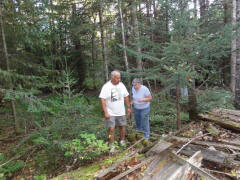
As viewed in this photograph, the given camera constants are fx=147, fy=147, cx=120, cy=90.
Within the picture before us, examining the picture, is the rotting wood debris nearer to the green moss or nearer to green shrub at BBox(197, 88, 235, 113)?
the green moss

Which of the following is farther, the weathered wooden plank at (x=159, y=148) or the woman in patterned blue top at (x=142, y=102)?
the woman in patterned blue top at (x=142, y=102)

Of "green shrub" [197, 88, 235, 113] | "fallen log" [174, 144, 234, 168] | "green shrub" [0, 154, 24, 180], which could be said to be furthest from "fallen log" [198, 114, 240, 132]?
"green shrub" [0, 154, 24, 180]

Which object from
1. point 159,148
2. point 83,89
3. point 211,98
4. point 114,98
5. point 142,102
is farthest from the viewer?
point 83,89

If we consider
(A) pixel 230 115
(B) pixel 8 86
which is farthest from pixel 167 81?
(B) pixel 8 86

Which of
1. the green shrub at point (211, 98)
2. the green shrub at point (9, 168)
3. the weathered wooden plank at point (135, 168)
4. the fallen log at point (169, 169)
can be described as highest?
the green shrub at point (211, 98)

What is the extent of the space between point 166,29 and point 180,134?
10.8 ft

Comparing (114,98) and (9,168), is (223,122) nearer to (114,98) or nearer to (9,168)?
(114,98)

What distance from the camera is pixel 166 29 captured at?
4695mm

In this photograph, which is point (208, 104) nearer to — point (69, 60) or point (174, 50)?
point (174, 50)

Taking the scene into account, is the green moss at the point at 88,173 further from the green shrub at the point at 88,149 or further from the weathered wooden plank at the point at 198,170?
the weathered wooden plank at the point at 198,170

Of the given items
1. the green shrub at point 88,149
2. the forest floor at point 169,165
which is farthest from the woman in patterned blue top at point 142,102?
the green shrub at point 88,149

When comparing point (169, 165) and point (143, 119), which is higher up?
point (143, 119)

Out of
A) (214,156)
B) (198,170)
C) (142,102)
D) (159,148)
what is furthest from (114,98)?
(214,156)

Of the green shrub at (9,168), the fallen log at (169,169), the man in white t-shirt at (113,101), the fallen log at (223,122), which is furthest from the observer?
the fallen log at (223,122)
